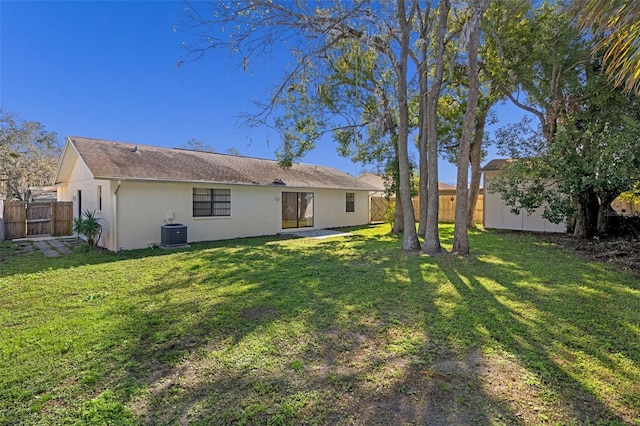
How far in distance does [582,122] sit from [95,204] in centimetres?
1760

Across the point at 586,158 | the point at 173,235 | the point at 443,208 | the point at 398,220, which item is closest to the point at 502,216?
the point at 398,220

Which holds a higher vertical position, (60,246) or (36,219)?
(36,219)

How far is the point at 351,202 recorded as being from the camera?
1941cm

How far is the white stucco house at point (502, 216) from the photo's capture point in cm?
1525

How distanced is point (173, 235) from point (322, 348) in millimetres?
9127

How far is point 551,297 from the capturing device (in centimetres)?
527

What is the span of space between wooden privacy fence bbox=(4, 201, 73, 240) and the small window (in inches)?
537

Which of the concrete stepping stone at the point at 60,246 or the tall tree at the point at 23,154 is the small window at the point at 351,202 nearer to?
the concrete stepping stone at the point at 60,246

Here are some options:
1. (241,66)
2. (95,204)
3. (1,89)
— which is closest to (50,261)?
(95,204)

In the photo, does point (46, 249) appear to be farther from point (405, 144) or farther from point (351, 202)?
point (351, 202)

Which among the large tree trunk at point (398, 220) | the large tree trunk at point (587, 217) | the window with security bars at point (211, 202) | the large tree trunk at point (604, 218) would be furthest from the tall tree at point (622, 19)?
the window with security bars at point (211, 202)

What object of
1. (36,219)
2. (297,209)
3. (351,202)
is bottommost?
(36,219)

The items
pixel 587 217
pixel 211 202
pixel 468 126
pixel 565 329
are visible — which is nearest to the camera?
pixel 565 329

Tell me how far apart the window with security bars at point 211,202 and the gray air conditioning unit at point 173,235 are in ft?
4.18
